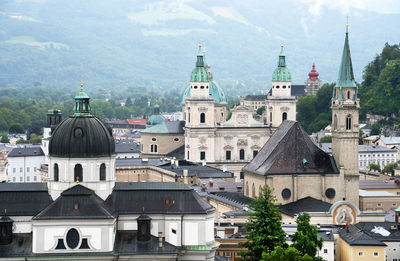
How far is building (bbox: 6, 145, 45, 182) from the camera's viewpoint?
491ft

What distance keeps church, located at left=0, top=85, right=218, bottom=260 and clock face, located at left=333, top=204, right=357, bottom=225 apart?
20.7 metres

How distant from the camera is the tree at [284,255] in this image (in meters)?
64.2

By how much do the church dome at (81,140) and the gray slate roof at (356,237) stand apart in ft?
60.7

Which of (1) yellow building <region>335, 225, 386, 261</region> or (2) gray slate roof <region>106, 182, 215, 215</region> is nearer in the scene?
(2) gray slate roof <region>106, 182, 215, 215</region>

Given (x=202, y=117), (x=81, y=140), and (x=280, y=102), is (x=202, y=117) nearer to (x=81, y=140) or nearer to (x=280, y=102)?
(x=280, y=102)

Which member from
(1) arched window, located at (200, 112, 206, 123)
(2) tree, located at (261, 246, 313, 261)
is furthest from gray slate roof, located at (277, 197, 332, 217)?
(1) arched window, located at (200, 112, 206, 123)

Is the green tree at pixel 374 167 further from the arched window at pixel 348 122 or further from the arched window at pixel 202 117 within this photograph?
the arched window at pixel 348 122

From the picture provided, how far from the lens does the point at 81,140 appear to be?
227 feet

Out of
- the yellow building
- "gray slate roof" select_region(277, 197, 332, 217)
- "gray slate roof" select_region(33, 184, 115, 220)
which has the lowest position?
the yellow building

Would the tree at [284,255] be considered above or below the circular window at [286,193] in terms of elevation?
below

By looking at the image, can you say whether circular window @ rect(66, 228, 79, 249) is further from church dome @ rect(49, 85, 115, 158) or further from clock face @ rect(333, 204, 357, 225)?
clock face @ rect(333, 204, 357, 225)

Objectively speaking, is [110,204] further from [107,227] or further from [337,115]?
[337,115]

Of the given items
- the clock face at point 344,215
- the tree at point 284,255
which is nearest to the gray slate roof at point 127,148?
the clock face at point 344,215

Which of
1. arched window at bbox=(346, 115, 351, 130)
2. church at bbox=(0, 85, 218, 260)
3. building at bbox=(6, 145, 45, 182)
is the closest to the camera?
church at bbox=(0, 85, 218, 260)
